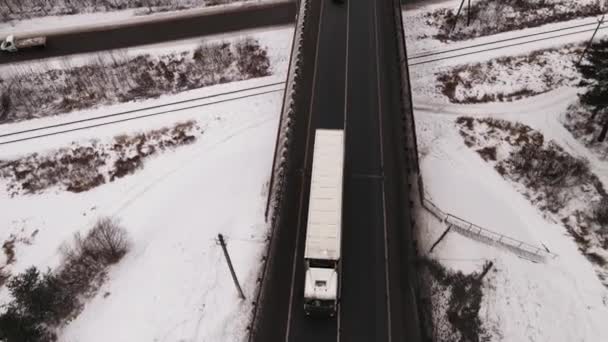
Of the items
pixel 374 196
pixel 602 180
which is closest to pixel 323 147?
pixel 374 196

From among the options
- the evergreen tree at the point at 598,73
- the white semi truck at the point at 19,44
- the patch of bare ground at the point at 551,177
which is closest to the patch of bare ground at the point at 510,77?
the patch of bare ground at the point at 551,177

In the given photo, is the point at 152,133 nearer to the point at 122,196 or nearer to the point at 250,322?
the point at 122,196

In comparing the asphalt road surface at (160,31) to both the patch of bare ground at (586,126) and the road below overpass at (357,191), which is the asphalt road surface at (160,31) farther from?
the patch of bare ground at (586,126)

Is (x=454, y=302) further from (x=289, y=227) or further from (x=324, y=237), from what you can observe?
(x=289, y=227)

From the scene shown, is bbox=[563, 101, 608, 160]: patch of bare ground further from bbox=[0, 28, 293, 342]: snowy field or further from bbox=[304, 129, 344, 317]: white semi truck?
bbox=[0, 28, 293, 342]: snowy field

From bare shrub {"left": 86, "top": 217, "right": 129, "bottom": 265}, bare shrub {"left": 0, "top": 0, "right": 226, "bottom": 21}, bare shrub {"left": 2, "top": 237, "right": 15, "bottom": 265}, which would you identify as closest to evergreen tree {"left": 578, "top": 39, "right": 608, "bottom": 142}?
bare shrub {"left": 86, "top": 217, "right": 129, "bottom": 265}
